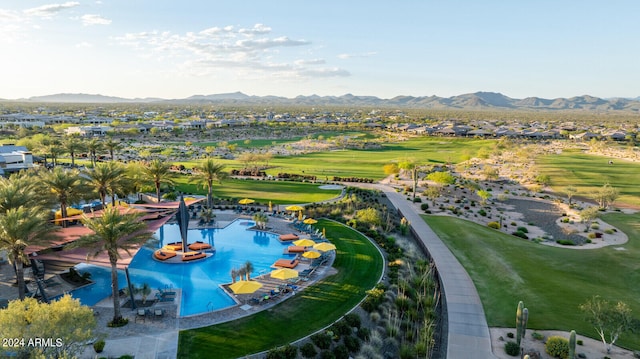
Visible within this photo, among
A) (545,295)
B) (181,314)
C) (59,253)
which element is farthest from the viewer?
(545,295)

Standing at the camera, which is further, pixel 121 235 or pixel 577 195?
pixel 577 195

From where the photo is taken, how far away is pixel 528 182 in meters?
77.2

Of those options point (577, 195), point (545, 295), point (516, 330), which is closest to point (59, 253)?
point (516, 330)

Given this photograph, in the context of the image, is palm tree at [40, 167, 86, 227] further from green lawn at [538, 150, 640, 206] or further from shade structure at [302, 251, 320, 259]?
green lawn at [538, 150, 640, 206]

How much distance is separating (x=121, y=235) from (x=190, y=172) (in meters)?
54.9

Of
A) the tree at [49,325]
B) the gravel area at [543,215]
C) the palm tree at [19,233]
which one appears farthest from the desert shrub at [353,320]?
the gravel area at [543,215]

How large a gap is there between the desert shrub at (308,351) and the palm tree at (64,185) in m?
25.9

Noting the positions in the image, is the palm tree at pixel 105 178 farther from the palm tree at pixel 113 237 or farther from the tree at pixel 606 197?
the tree at pixel 606 197

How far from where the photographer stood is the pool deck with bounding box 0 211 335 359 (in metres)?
22.0

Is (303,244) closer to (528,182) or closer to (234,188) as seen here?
(234,188)

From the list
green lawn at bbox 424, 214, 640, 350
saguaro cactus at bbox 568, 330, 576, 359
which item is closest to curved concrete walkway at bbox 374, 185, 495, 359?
green lawn at bbox 424, 214, 640, 350

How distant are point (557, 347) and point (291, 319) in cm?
1601

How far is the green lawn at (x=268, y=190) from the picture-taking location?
58500 mm

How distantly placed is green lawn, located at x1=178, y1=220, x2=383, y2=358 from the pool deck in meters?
0.69
